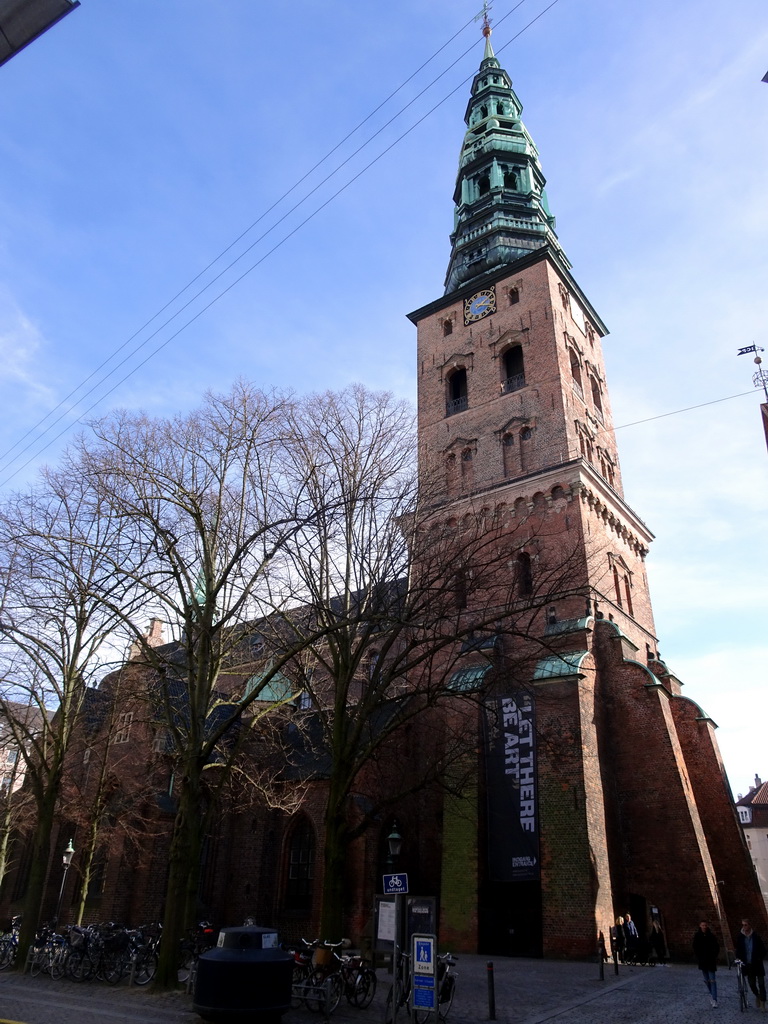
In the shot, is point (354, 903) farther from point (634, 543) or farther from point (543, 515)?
point (634, 543)

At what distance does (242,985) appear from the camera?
8914 mm

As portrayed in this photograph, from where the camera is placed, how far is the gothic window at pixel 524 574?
23.3 m

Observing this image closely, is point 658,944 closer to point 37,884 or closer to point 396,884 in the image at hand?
point 396,884

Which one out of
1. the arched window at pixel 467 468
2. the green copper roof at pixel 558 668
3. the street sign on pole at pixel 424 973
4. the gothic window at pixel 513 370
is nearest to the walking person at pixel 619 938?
the green copper roof at pixel 558 668

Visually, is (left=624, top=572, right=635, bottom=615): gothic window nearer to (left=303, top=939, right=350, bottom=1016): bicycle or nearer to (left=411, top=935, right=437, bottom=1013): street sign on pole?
(left=303, top=939, right=350, bottom=1016): bicycle

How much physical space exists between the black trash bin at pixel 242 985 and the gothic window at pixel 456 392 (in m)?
23.4

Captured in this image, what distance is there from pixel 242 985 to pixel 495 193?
35319mm

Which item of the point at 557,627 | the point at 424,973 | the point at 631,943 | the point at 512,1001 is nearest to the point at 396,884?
the point at 424,973

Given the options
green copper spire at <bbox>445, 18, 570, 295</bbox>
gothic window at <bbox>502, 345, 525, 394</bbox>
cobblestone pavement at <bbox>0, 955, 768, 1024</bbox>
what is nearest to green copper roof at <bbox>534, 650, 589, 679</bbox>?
cobblestone pavement at <bbox>0, 955, 768, 1024</bbox>

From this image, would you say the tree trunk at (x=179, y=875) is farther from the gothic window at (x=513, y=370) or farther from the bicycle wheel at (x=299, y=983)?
the gothic window at (x=513, y=370)

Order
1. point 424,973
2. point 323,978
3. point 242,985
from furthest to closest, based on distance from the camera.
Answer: point 323,978 → point 424,973 → point 242,985

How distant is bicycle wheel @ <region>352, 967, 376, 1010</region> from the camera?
11014 mm

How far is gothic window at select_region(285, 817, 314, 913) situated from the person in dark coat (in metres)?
10.5

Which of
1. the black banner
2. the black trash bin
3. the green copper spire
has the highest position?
the green copper spire
